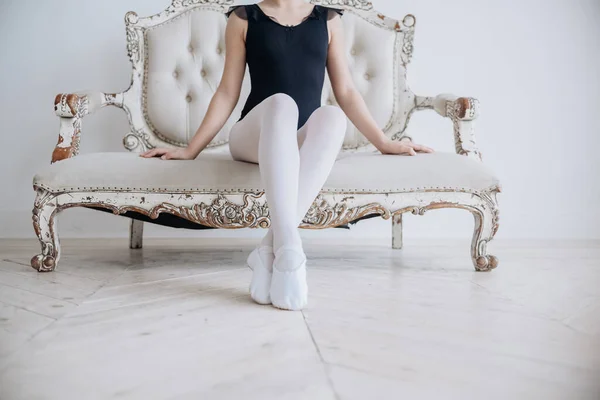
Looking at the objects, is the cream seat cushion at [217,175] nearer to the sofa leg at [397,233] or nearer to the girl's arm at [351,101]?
the girl's arm at [351,101]

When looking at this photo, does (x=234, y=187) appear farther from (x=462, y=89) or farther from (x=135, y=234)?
(x=462, y=89)

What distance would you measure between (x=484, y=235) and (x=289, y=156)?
828 mm

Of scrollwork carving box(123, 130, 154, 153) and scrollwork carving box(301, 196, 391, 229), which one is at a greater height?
scrollwork carving box(123, 130, 154, 153)

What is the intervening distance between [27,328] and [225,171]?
757 millimetres

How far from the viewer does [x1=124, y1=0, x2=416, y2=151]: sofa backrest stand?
2.21 meters

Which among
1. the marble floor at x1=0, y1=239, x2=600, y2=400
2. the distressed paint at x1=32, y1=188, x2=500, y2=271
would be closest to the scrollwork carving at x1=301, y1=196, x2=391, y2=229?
the distressed paint at x1=32, y1=188, x2=500, y2=271

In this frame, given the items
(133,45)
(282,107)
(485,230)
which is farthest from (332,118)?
(133,45)

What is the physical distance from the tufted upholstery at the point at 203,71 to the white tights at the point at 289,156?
0.87m

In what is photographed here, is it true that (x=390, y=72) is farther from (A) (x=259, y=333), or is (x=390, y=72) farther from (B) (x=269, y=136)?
(A) (x=259, y=333)

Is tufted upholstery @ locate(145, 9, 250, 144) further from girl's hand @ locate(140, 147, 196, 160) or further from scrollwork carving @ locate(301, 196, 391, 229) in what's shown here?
scrollwork carving @ locate(301, 196, 391, 229)

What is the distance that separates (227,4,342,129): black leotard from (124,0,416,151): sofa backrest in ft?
2.02

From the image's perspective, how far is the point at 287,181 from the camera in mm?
1188

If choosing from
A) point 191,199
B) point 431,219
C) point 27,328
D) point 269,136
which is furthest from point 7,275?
point 431,219

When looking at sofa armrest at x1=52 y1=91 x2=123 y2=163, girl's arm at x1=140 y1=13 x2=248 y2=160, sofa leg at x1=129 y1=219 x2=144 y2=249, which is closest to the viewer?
girl's arm at x1=140 y1=13 x2=248 y2=160
